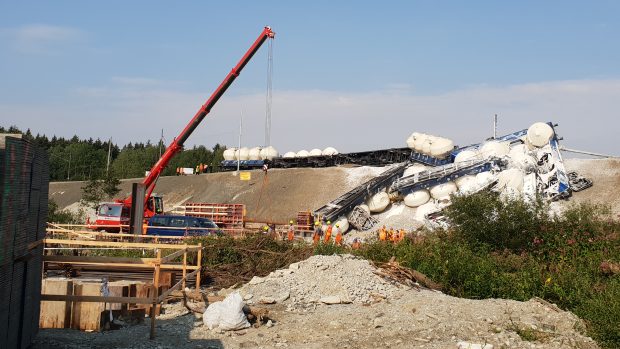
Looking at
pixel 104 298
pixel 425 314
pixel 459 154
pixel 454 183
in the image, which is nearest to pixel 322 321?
pixel 425 314

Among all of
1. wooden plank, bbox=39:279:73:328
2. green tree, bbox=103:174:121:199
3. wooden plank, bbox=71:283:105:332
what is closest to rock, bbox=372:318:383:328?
wooden plank, bbox=71:283:105:332

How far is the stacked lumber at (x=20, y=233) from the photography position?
6949mm

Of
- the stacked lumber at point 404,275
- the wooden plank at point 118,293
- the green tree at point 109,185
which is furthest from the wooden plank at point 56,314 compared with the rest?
the green tree at point 109,185

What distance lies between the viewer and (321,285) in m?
14.4

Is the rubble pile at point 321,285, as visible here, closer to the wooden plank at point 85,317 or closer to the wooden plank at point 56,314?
the wooden plank at point 85,317

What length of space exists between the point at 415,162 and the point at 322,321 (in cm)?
3411

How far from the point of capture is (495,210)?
2164 cm

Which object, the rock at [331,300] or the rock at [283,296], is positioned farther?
the rock at [283,296]

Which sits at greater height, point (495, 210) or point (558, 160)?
point (558, 160)

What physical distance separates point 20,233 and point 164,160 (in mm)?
26098

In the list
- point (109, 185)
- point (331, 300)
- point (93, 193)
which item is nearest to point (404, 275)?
point (331, 300)

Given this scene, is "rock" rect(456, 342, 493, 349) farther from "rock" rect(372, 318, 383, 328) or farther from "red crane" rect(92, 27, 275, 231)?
"red crane" rect(92, 27, 275, 231)

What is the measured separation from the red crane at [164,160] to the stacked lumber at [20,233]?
72.9ft

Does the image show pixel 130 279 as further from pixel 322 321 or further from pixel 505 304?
pixel 505 304
